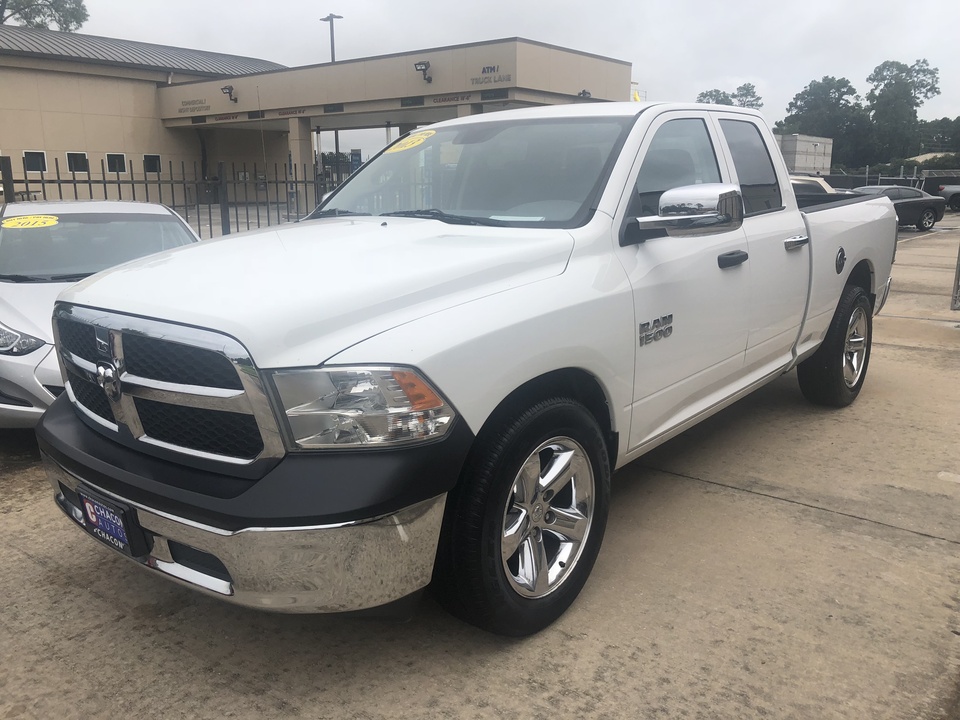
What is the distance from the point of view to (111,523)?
2.51m

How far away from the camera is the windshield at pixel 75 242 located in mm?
5332

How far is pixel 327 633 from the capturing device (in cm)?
285

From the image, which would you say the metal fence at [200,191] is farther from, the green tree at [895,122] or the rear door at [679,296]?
the green tree at [895,122]

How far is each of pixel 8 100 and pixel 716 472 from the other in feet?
110

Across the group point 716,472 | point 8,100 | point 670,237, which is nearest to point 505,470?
point 670,237

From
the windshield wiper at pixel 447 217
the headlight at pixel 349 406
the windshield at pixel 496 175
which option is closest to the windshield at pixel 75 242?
the windshield at pixel 496 175

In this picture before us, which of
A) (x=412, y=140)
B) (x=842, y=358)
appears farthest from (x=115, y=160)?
(x=842, y=358)

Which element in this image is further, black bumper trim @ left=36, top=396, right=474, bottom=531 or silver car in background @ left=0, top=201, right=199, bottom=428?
silver car in background @ left=0, top=201, right=199, bottom=428

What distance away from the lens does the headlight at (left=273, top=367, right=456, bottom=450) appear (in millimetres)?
2150

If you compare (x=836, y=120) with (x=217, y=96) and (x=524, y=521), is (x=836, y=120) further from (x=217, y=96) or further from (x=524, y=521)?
(x=524, y=521)

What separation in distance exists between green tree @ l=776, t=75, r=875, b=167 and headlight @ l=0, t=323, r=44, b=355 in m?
98.0

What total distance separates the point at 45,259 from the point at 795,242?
483 centimetres

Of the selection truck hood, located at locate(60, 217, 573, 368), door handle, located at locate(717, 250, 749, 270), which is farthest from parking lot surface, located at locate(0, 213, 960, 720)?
door handle, located at locate(717, 250, 749, 270)

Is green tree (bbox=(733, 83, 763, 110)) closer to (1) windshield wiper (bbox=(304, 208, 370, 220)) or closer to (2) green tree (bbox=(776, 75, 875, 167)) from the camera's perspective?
(2) green tree (bbox=(776, 75, 875, 167))
